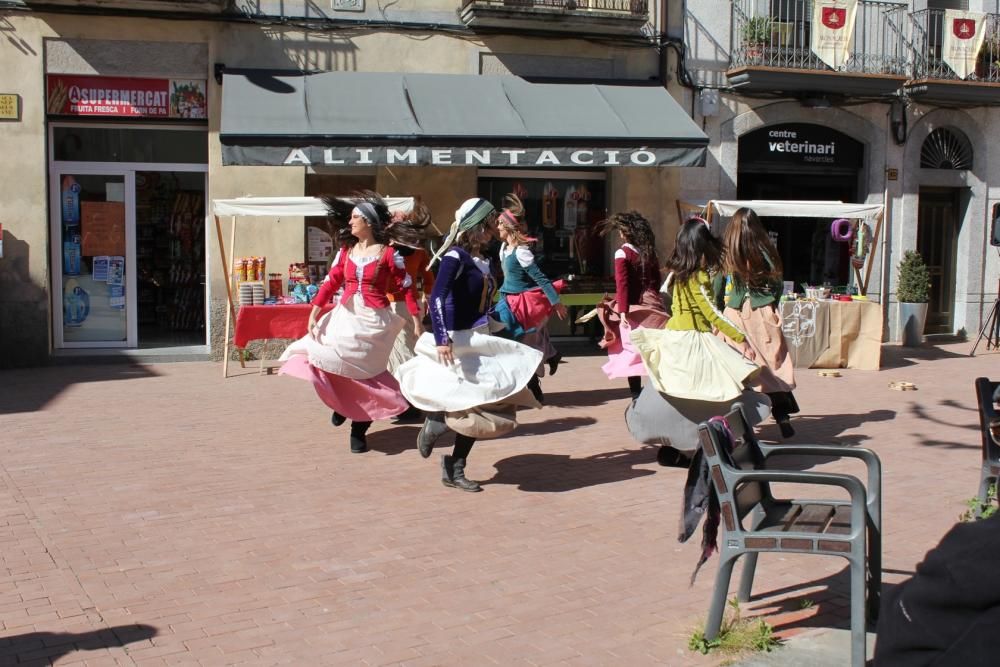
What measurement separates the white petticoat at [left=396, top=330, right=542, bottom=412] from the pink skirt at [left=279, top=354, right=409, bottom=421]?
1137 mm

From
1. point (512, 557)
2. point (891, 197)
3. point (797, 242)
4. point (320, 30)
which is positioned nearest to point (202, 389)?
point (320, 30)

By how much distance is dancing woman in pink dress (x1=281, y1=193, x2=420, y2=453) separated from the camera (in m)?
8.29

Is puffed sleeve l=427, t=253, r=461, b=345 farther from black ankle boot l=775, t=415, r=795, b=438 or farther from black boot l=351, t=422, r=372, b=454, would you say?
black ankle boot l=775, t=415, r=795, b=438

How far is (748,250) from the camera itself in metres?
8.62

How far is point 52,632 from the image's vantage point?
4785 millimetres

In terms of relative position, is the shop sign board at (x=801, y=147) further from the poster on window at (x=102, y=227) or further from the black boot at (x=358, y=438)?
the black boot at (x=358, y=438)

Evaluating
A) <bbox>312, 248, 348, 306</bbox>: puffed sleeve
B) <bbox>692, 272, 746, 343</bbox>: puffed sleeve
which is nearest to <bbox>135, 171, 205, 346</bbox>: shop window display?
<bbox>312, 248, 348, 306</bbox>: puffed sleeve

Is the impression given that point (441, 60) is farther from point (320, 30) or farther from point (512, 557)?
point (512, 557)

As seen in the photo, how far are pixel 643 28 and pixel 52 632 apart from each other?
13.1m

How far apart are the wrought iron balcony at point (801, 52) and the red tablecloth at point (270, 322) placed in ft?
24.7

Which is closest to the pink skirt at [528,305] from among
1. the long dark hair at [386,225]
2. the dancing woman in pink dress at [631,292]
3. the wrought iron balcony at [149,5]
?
the dancing woman in pink dress at [631,292]

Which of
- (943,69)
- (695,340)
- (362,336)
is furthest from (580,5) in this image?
(695,340)

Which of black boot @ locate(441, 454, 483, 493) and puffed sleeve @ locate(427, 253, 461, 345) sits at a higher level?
puffed sleeve @ locate(427, 253, 461, 345)

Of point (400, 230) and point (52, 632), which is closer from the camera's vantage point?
point (52, 632)
